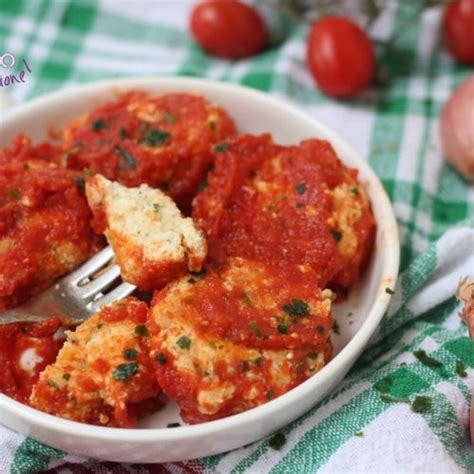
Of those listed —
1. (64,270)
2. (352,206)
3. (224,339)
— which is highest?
(352,206)

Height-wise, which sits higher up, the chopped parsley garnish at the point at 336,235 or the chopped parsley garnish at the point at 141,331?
the chopped parsley garnish at the point at 336,235

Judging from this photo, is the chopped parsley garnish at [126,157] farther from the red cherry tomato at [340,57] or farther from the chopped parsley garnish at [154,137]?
the red cherry tomato at [340,57]

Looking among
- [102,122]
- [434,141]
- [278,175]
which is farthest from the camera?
[434,141]

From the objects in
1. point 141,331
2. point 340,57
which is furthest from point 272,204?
point 340,57

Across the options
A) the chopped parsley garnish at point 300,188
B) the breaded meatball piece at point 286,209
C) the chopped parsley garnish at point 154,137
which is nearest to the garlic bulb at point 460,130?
the breaded meatball piece at point 286,209

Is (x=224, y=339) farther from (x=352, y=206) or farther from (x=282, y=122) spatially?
(x=282, y=122)

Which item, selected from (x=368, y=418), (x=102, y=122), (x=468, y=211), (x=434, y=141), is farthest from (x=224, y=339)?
(x=434, y=141)
